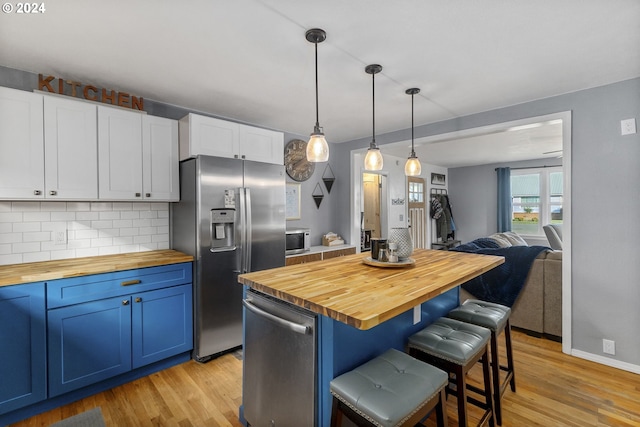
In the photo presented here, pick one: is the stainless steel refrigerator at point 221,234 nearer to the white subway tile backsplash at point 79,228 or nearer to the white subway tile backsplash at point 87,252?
the white subway tile backsplash at point 79,228

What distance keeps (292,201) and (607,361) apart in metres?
3.52

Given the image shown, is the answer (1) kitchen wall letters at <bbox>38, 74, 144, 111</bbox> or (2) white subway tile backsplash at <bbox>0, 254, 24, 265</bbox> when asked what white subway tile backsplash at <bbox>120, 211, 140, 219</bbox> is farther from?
(1) kitchen wall letters at <bbox>38, 74, 144, 111</bbox>

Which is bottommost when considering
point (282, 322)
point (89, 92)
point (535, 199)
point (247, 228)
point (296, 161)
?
point (282, 322)

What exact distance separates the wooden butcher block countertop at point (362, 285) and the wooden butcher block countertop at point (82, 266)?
1183 mm

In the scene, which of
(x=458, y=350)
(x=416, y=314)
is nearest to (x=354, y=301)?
(x=458, y=350)

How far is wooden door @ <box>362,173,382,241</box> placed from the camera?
20.2 feet

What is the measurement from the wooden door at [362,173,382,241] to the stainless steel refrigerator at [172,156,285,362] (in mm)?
3446

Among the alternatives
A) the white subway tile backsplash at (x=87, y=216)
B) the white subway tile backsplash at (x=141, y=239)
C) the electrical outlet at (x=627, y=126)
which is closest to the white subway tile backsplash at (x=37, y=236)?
the white subway tile backsplash at (x=87, y=216)

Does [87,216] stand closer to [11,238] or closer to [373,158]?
[11,238]

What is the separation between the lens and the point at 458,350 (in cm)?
159

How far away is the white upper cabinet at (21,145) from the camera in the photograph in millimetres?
2094

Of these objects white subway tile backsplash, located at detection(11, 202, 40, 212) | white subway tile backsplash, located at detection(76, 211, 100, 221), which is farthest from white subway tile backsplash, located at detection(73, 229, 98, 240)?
white subway tile backsplash, located at detection(11, 202, 40, 212)

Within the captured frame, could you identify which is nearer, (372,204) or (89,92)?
(89,92)

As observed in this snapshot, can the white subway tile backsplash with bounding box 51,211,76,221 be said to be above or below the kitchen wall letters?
below
